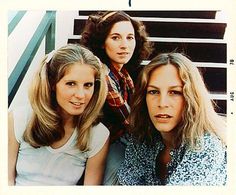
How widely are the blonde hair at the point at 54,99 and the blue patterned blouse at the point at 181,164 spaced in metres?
0.27

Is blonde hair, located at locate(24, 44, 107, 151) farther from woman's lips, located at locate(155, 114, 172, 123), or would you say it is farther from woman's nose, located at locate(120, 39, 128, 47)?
woman's lips, located at locate(155, 114, 172, 123)

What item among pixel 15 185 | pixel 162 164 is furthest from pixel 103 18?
pixel 15 185

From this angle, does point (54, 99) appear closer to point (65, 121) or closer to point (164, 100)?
point (65, 121)

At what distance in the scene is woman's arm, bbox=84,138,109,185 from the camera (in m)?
2.40

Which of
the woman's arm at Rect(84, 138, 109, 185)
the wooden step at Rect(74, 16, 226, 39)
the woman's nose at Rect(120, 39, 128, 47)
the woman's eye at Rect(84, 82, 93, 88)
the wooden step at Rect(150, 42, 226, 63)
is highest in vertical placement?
the wooden step at Rect(74, 16, 226, 39)

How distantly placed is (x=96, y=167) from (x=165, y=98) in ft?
1.79

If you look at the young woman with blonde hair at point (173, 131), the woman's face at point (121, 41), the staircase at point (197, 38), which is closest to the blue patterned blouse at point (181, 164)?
the young woman with blonde hair at point (173, 131)

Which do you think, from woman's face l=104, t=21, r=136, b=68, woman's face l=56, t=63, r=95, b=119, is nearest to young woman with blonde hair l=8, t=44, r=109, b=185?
woman's face l=56, t=63, r=95, b=119

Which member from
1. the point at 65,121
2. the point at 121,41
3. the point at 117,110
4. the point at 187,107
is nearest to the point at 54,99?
the point at 65,121

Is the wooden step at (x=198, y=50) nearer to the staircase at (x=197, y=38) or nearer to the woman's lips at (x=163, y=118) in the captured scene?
the staircase at (x=197, y=38)

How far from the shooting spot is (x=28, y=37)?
2.46 metres

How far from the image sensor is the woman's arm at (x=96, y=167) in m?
2.40

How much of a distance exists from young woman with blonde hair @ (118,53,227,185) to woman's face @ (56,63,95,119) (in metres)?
0.27
